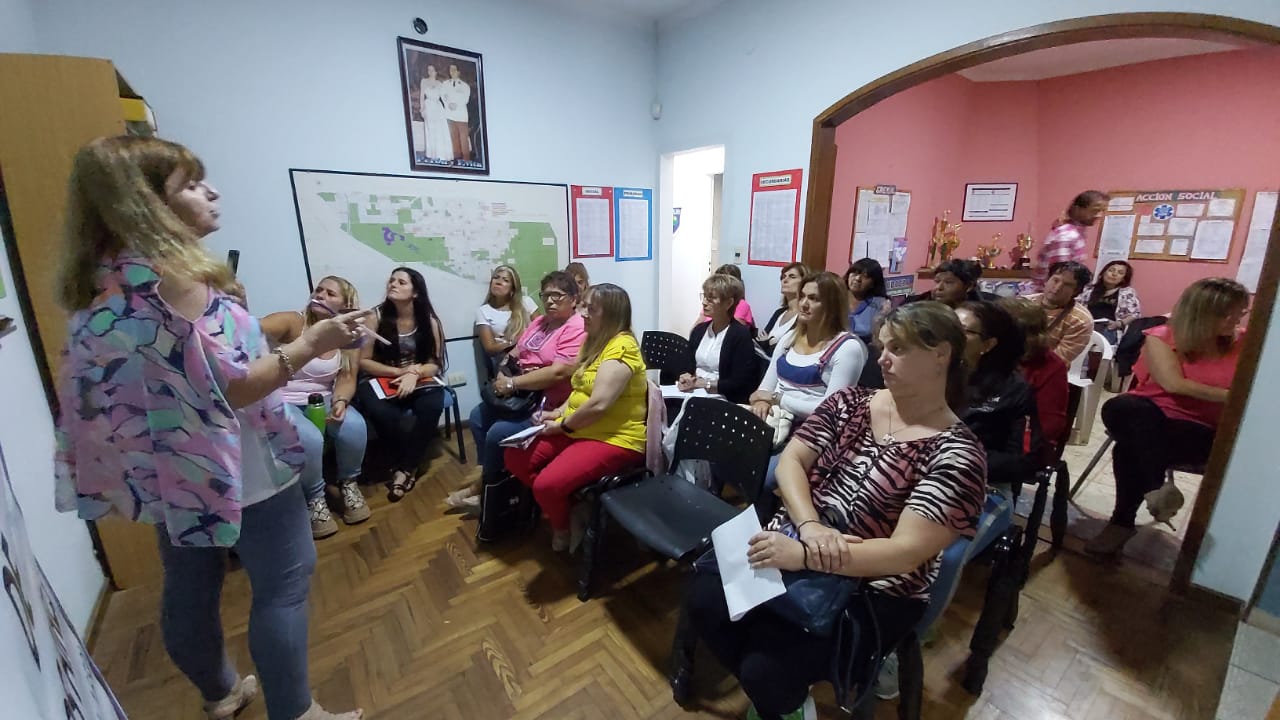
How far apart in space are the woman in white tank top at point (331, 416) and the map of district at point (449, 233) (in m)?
0.50

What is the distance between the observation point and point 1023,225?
5.66 m

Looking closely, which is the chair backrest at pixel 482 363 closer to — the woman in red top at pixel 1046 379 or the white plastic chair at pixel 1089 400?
A: the woman in red top at pixel 1046 379

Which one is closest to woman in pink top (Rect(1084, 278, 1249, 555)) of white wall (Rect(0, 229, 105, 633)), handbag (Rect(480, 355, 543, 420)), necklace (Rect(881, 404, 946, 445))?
necklace (Rect(881, 404, 946, 445))

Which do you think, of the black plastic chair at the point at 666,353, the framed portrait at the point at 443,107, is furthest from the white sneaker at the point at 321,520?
the framed portrait at the point at 443,107

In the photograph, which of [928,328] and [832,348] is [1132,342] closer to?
[832,348]

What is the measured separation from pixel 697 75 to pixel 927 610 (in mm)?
3850

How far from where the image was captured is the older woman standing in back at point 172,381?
908 millimetres

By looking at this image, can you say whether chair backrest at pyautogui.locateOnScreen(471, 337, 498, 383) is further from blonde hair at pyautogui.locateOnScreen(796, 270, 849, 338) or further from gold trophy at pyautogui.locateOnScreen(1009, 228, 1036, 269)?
gold trophy at pyautogui.locateOnScreen(1009, 228, 1036, 269)

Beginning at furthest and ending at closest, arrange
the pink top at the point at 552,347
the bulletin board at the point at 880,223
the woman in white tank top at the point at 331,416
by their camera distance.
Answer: the bulletin board at the point at 880,223
the pink top at the point at 552,347
the woman in white tank top at the point at 331,416

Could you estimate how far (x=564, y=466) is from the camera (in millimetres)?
2088

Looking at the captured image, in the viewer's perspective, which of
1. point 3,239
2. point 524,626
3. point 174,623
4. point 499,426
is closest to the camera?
point 174,623

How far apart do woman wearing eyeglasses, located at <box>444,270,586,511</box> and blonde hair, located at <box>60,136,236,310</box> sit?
5.36 feet

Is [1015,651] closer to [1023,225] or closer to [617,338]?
[617,338]

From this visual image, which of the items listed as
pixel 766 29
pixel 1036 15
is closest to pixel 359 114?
pixel 766 29
